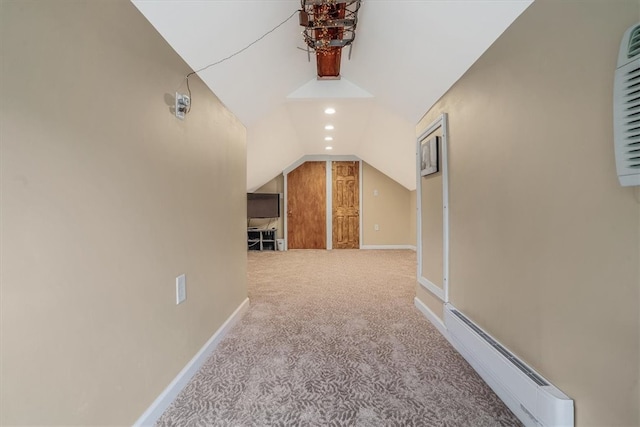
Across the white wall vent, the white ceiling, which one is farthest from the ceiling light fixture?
the white wall vent

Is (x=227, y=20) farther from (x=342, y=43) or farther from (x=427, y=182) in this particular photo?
(x=427, y=182)

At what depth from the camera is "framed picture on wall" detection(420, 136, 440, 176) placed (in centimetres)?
213

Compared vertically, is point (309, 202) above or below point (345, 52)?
below

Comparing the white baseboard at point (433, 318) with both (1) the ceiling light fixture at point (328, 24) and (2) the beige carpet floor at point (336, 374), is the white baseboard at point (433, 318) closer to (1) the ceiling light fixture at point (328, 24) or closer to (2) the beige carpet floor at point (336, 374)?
(2) the beige carpet floor at point (336, 374)

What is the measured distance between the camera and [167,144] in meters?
1.31

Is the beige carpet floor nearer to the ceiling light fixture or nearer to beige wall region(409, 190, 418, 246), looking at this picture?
the ceiling light fixture

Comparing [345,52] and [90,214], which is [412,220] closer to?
[345,52]

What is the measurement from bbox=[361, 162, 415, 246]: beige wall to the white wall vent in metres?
5.80

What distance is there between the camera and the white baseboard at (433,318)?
77.2 inches

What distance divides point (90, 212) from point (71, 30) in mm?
531

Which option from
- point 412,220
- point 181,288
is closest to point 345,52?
point 181,288

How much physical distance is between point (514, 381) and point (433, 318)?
1081mm

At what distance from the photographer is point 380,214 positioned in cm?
654

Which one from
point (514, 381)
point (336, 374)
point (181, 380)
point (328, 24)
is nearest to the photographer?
point (514, 381)
